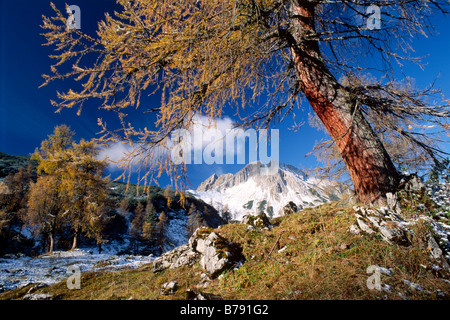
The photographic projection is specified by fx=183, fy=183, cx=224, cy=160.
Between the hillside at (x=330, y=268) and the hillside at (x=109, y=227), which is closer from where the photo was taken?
the hillside at (x=330, y=268)

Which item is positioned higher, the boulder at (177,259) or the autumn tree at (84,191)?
the autumn tree at (84,191)

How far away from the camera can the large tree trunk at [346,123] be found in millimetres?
3383

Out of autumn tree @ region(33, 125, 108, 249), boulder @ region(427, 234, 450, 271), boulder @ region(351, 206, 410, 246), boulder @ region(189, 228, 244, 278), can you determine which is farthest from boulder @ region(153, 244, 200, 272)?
autumn tree @ region(33, 125, 108, 249)

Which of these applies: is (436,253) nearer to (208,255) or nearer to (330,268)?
(330,268)

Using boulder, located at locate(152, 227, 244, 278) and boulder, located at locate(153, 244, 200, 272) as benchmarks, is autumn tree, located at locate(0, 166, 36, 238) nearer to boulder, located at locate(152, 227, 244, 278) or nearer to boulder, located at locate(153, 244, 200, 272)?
boulder, located at locate(153, 244, 200, 272)

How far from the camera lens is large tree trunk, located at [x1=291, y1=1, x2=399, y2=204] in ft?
11.1

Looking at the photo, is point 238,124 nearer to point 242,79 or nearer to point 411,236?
point 242,79

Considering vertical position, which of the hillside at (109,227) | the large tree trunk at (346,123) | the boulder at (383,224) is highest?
the large tree trunk at (346,123)

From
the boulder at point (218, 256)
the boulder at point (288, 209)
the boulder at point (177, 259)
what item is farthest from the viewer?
the boulder at point (288, 209)

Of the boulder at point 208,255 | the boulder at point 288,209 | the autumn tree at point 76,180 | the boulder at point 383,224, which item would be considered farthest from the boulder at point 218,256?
the autumn tree at point 76,180

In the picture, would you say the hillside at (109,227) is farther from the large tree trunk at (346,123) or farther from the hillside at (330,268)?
the large tree trunk at (346,123)

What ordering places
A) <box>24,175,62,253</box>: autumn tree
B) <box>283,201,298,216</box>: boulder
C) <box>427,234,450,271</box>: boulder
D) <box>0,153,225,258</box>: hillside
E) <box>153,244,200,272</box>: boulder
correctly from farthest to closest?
<box>0,153,225,258</box>: hillside < <box>24,175,62,253</box>: autumn tree < <box>283,201,298,216</box>: boulder < <box>153,244,200,272</box>: boulder < <box>427,234,450,271</box>: boulder

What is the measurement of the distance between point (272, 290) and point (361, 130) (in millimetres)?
3233
